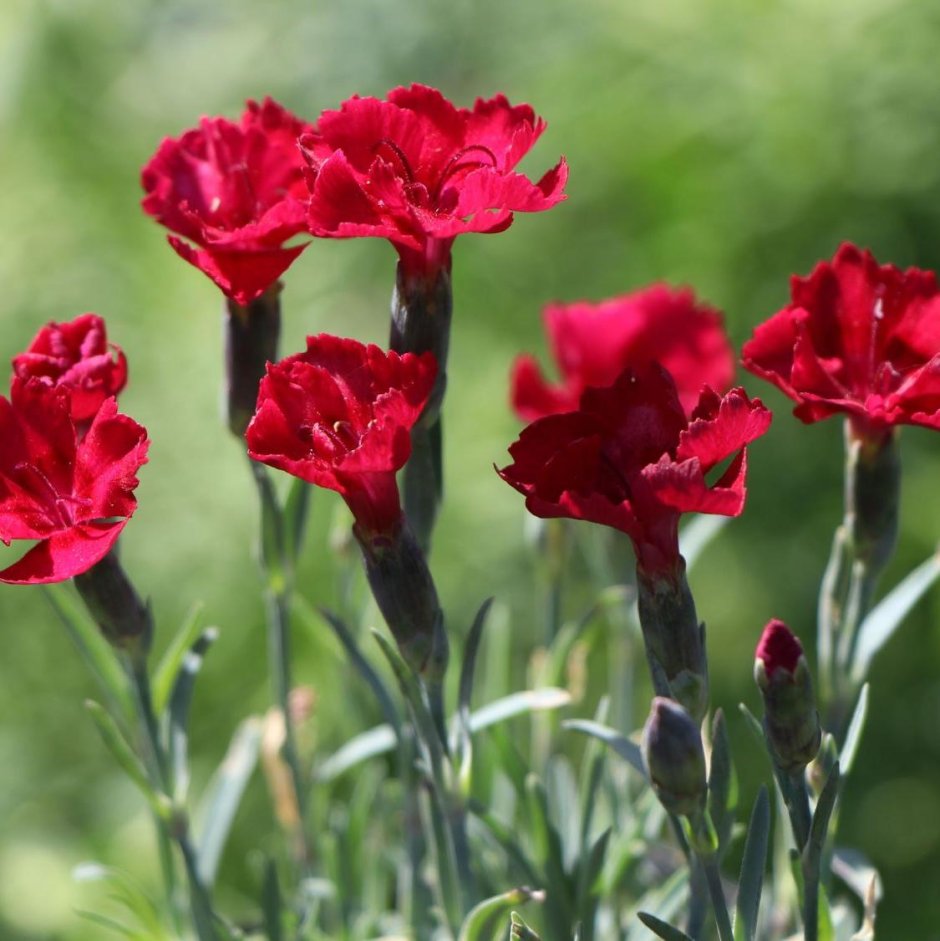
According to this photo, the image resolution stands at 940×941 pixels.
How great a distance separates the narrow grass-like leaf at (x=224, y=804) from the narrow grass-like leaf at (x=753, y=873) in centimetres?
32

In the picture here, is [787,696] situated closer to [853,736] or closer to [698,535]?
[853,736]

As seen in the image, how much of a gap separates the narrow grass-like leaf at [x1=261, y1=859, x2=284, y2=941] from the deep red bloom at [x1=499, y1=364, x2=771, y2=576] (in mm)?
323

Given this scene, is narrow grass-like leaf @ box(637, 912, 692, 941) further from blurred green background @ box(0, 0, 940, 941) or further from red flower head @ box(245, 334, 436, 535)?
blurred green background @ box(0, 0, 940, 941)

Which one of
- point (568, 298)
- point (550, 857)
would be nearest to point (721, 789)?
point (550, 857)

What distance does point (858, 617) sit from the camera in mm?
723

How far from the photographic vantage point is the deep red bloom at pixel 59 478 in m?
0.58

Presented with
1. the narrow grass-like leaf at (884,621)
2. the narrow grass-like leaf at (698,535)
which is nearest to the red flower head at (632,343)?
the narrow grass-like leaf at (698,535)

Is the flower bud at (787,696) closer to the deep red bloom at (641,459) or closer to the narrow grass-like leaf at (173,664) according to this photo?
the deep red bloom at (641,459)


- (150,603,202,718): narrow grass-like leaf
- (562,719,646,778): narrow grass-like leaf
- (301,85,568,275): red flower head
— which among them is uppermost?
(301,85,568,275): red flower head

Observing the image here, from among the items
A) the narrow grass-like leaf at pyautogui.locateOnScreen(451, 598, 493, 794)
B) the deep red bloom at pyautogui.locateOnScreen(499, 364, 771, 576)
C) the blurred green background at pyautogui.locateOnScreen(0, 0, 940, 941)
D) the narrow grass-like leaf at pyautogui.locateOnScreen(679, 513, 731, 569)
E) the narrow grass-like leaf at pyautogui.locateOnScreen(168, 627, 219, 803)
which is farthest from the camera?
the blurred green background at pyautogui.locateOnScreen(0, 0, 940, 941)

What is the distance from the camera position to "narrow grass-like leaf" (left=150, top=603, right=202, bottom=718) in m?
0.75

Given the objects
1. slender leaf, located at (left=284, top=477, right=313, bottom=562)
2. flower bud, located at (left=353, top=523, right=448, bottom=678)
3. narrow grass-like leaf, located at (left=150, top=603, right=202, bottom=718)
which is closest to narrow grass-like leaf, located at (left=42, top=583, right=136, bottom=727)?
narrow grass-like leaf, located at (left=150, top=603, right=202, bottom=718)

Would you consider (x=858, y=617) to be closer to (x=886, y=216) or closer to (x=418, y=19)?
(x=886, y=216)

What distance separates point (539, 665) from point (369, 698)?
131mm
